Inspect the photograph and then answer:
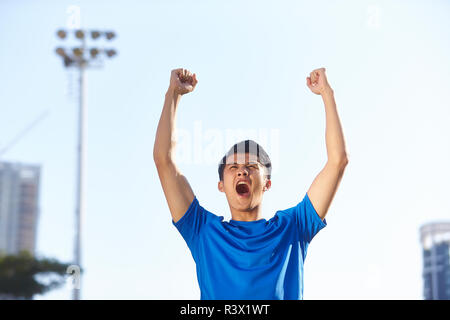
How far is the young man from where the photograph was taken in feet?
8.64

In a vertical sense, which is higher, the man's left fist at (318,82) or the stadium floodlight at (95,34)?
the stadium floodlight at (95,34)

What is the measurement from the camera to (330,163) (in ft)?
9.20

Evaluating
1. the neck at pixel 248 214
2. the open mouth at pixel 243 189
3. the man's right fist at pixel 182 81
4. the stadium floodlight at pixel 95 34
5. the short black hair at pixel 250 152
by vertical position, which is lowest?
the neck at pixel 248 214

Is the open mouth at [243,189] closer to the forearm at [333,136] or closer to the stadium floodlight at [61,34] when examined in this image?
the forearm at [333,136]

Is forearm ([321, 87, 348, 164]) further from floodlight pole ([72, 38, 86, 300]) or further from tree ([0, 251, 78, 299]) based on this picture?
tree ([0, 251, 78, 299])

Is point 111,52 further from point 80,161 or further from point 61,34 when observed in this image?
point 80,161

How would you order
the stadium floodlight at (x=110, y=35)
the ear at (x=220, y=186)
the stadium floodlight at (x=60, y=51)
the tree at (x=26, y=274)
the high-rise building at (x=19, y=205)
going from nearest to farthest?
the ear at (x=220, y=186) → the stadium floodlight at (x=110, y=35) → the stadium floodlight at (x=60, y=51) → the tree at (x=26, y=274) → the high-rise building at (x=19, y=205)

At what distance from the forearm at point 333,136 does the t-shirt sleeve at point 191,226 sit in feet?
2.19

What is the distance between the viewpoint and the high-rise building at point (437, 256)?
26516 millimetres

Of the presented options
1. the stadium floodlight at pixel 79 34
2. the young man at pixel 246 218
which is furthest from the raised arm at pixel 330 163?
the stadium floodlight at pixel 79 34

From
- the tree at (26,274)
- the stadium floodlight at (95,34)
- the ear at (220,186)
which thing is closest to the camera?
the ear at (220,186)

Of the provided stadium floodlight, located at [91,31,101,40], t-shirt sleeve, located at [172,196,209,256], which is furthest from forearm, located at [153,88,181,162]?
stadium floodlight, located at [91,31,101,40]

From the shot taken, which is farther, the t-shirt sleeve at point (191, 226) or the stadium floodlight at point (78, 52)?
the stadium floodlight at point (78, 52)

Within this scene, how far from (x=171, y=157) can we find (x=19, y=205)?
64863 millimetres
